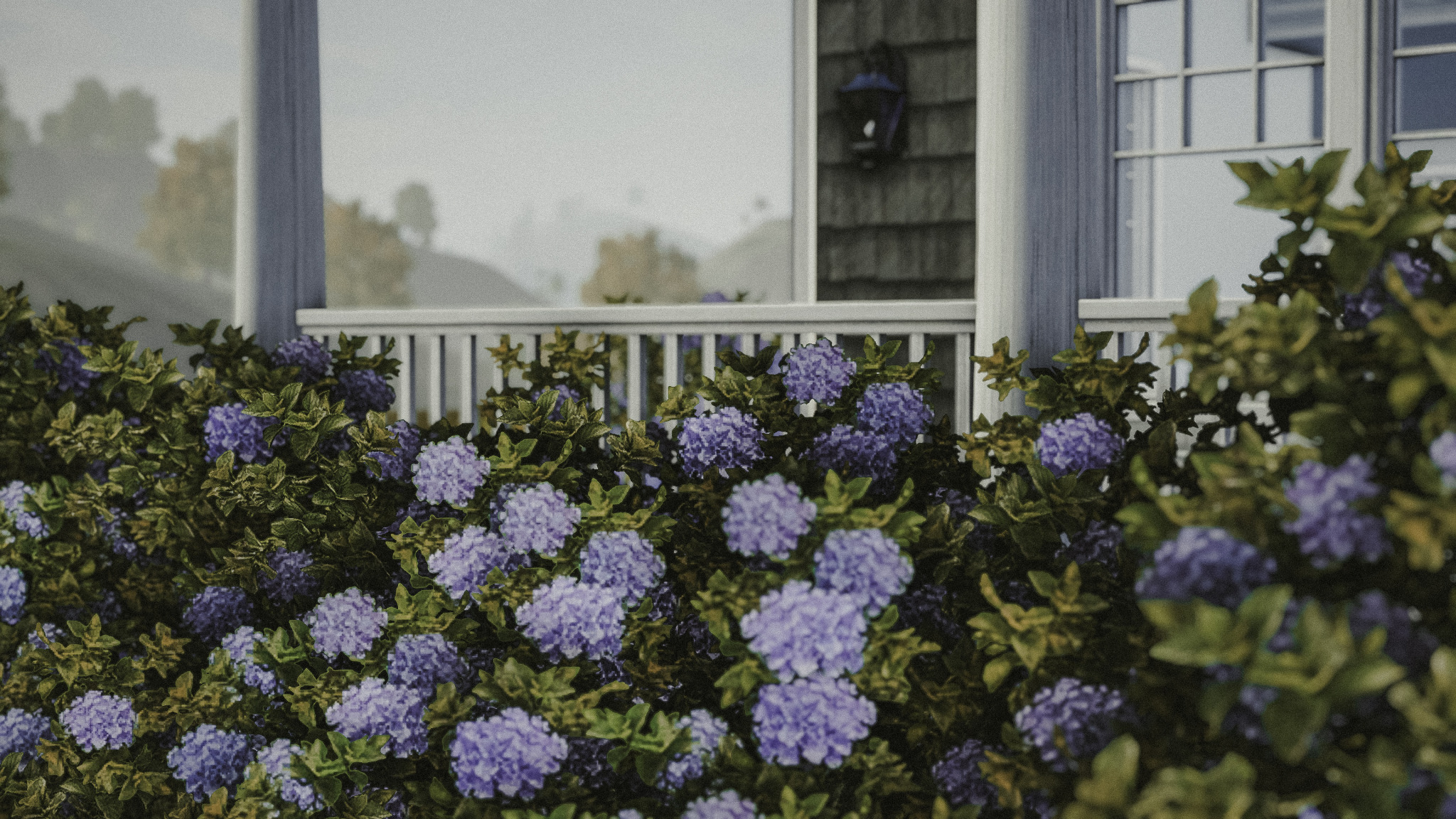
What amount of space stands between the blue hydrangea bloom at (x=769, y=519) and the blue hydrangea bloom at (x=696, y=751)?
12.8 inches

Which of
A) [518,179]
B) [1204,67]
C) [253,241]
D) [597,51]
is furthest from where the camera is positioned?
[518,179]

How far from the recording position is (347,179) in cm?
3109

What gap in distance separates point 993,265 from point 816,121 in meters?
2.97

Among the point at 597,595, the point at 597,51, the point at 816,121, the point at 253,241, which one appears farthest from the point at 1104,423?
the point at 597,51

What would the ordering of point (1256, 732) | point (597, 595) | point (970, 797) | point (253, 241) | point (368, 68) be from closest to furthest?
point (1256, 732) < point (970, 797) < point (597, 595) < point (253, 241) < point (368, 68)

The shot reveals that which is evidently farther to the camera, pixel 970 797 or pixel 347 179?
pixel 347 179

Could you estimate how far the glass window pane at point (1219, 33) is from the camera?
475 centimetres

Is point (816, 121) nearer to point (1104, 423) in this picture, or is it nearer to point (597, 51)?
point (1104, 423)

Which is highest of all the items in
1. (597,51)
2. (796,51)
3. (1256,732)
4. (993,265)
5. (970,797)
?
(597,51)

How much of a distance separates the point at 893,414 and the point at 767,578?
0.49 meters

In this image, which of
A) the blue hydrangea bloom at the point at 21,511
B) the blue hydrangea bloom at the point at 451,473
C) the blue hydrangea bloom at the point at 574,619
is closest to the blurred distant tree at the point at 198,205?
the blue hydrangea bloom at the point at 21,511

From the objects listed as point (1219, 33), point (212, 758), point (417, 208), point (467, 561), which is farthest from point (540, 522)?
point (417, 208)

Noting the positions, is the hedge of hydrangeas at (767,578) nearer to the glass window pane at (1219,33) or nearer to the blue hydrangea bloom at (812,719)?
the blue hydrangea bloom at (812,719)

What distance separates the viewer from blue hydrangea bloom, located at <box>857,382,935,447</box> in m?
2.31
